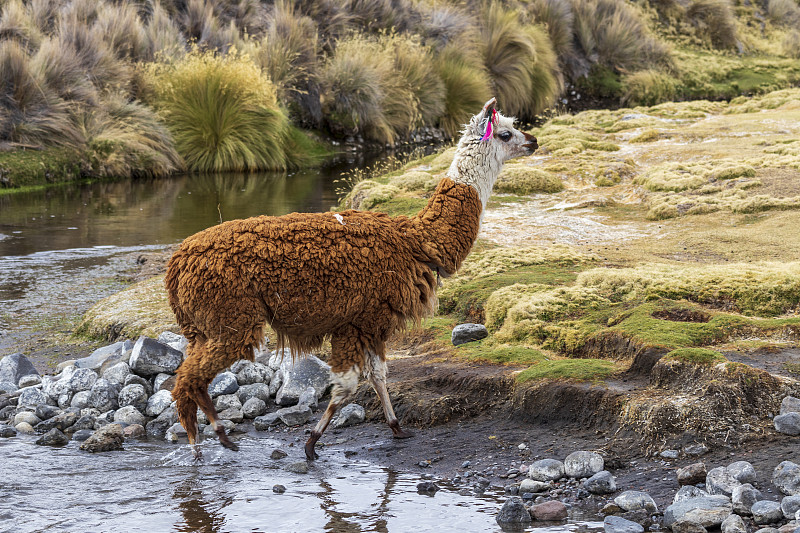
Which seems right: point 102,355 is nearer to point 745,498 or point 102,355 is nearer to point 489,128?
point 489,128

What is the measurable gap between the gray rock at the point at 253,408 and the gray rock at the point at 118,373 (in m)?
1.05

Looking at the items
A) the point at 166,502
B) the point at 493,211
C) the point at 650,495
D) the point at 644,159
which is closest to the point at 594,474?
the point at 650,495

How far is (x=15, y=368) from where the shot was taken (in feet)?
22.5

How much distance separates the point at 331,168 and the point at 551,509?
14586 mm

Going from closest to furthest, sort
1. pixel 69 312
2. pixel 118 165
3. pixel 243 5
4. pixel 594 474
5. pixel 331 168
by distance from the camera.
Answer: pixel 594 474 → pixel 69 312 → pixel 118 165 → pixel 331 168 → pixel 243 5

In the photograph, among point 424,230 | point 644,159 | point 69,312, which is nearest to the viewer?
point 424,230

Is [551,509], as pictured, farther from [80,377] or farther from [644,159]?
[644,159]

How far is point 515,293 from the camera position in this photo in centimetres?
690

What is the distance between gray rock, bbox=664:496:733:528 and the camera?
400 centimetres

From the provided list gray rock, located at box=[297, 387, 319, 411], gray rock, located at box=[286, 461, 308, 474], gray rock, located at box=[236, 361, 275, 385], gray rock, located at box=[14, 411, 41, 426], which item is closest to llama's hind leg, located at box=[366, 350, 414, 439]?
gray rock, located at box=[286, 461, 308, 474]

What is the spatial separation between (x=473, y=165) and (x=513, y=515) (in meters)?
2.35

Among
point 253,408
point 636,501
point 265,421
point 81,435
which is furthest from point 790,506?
point 81,435

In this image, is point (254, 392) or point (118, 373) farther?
point (118, 373)

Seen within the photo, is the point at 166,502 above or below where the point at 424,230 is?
below
